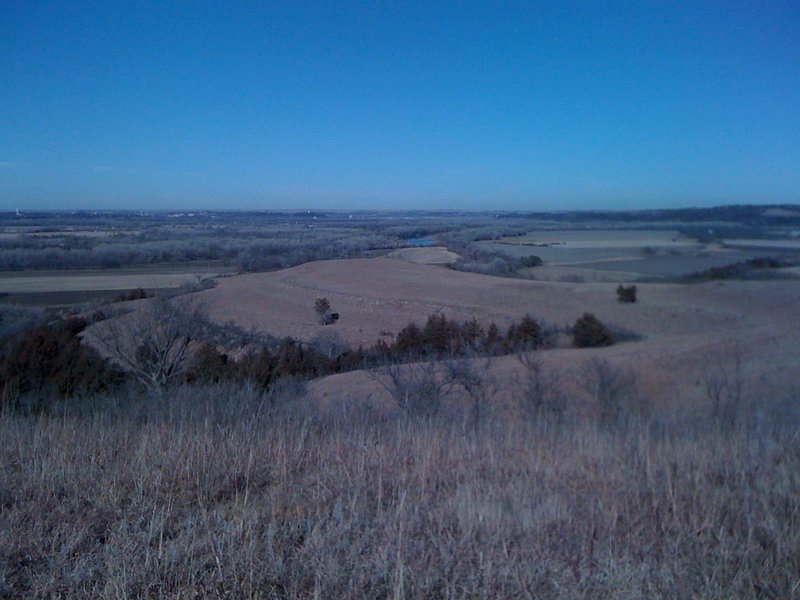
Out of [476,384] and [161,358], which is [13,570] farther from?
[161,358]

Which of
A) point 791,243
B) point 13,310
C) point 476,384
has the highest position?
point 791,243

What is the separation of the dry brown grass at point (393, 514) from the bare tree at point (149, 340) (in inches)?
438

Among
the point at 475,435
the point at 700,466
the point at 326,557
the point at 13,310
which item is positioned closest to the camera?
the point at 326,557

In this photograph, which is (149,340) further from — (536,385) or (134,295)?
(536,385)

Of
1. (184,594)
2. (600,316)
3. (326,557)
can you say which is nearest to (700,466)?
(326,557)

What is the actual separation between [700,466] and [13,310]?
15.4 m

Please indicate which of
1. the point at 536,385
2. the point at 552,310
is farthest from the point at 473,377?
the point at 552,310

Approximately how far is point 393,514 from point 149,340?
1391 centimetres

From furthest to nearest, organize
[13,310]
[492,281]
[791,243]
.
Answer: [492,281] → [13,310] → [791,243]

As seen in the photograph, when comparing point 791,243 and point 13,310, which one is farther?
point 13,310

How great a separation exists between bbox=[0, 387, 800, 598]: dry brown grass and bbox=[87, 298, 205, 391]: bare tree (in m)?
11.1

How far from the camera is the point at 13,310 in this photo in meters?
15.2

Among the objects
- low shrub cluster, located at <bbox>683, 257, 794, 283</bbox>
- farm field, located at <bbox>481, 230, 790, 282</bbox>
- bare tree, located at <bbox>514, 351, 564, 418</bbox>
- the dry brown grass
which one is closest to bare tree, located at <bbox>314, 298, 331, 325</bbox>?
farm field, located at <bbox>481, 230, 790, 282</bbox>

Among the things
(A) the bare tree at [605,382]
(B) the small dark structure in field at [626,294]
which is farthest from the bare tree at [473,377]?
(B) the small dark structure in field at [626,294]
